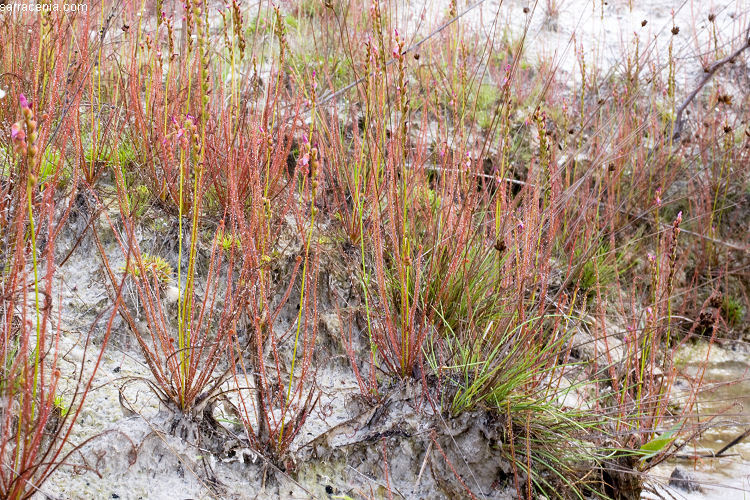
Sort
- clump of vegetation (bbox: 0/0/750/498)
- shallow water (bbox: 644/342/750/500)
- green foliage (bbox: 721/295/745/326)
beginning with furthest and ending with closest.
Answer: green foliage (bbox: 721/295/745/326) < shallow water (bbox: 644/342/750/500) < clump of vegetation (bbox: 0/0/750/498)

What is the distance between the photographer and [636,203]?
3.36m

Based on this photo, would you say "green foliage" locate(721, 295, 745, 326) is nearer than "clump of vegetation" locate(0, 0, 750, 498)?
No

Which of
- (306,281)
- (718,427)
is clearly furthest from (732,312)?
(306,281)

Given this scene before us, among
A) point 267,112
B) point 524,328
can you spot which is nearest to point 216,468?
point 524,328

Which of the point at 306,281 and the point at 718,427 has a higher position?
the point at 306,281

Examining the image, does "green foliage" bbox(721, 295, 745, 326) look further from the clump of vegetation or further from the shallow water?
the clump of vegetation

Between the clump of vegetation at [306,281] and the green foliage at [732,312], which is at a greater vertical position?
the clump of vegetation at [306,281]

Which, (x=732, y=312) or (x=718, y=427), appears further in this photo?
(x=732, y=312)

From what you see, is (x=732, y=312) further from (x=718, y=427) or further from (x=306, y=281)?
(x=306, y=281)

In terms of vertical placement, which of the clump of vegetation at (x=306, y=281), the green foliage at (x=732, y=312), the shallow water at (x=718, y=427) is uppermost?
the clump of vegetation at (x=306, y=281)

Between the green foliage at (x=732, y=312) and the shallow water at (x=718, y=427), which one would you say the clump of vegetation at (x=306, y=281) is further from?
the green foliage at (x=732, y=312)

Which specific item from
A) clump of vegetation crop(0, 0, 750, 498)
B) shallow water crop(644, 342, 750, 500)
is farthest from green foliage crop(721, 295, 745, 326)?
clump of vegetation crop(0, 0, 750, 498)

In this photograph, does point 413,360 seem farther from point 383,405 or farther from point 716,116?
point 716,116

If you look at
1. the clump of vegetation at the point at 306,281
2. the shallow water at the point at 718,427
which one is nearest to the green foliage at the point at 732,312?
the shallow water at the point at 718,427
